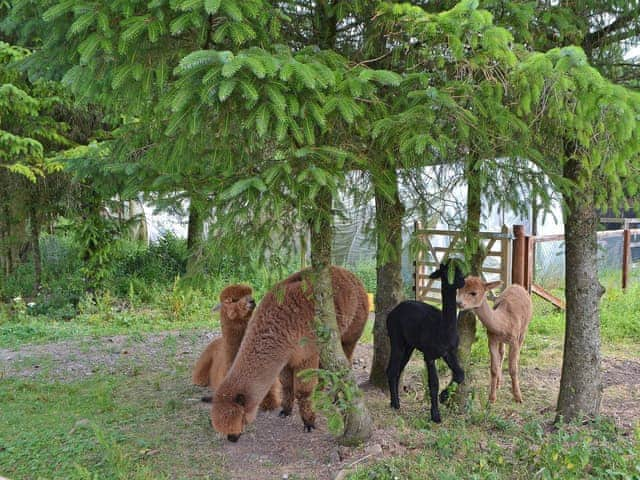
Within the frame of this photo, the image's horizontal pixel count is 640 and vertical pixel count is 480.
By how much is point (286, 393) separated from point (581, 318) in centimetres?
264

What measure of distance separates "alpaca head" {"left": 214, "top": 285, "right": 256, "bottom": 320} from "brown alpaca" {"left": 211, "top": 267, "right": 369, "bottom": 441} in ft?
1.19

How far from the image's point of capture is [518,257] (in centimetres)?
867

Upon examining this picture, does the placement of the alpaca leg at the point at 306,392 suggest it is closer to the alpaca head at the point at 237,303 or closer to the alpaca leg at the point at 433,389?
the alpaca head at the point at 237,303

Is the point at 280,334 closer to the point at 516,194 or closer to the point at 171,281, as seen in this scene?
the point at 516,194

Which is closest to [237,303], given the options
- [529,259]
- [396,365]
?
[396,365]

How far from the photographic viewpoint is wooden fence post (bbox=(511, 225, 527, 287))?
8.57 meters

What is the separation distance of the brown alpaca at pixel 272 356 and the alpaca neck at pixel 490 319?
4.04 ft

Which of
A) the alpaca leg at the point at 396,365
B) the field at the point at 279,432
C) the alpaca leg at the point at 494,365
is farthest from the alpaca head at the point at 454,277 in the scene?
the field at the point at 279,432

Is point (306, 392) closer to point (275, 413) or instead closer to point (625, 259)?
point (275, 413)

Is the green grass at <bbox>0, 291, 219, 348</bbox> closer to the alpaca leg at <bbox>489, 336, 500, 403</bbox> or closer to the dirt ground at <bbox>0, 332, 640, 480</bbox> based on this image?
the dirt ground at <bbox>0, 332, 640, 480</bbox>

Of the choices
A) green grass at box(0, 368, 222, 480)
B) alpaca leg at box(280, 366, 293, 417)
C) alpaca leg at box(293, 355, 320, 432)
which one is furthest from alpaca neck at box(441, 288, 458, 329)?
green grass at box(0, 368, 222, 480)

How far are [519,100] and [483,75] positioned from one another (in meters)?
0.36

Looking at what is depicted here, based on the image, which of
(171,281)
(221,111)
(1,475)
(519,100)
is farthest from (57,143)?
(519,100)

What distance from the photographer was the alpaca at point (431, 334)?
456cm
